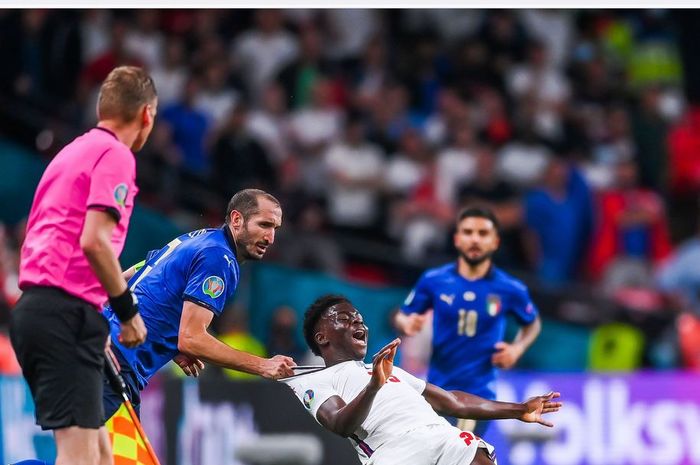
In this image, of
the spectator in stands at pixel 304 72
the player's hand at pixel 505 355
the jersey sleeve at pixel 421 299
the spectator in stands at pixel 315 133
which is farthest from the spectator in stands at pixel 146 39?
the player's hand at pixel 505 355

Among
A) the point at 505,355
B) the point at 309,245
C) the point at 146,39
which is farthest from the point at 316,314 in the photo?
the point at 146,39

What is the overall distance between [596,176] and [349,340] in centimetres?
904

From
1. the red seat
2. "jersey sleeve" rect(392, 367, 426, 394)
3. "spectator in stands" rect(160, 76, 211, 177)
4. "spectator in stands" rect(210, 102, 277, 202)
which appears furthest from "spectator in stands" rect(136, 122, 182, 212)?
"jersey sleeve" rect(392, 367, 426, 394)

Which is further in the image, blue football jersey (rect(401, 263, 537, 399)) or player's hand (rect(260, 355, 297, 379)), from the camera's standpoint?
blue football jersey (rect(401, 263, 537, 399))

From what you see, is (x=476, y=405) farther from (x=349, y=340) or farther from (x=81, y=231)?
(x=81, y=231)

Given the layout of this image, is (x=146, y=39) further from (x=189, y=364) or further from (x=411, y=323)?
(x=189, y=364)

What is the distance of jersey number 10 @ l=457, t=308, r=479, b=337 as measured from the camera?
9.10 meters

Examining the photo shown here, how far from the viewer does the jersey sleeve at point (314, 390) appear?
22.0 ft

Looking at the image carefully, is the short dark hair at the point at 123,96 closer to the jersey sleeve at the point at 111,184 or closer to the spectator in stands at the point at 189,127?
the jersey sleeve at the point at 111,184

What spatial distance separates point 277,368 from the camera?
6.37 meters

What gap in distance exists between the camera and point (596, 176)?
15.5 meters

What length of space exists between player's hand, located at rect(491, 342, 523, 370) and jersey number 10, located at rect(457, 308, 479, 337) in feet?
0.68

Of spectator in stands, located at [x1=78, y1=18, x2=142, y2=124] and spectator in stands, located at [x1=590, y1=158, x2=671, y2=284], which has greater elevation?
spectator in stands, located at [x1=78, y1=18, x2=142, y2=124]

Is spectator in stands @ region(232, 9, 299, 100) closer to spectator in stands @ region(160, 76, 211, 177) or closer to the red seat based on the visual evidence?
spectator in stands @ region(160, 76, 211, 177)
